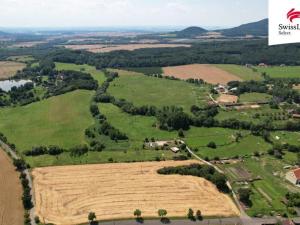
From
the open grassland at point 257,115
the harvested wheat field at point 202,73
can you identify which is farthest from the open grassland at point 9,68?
the open grassland at point 257,115

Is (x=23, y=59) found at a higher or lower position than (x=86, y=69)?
higher

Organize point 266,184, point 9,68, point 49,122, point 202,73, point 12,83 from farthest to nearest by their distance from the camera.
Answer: point 9,68 → point 202,73 → point 12,83 → point 49,122 → point 266,184

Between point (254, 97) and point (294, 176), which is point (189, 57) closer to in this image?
point (254, 97)

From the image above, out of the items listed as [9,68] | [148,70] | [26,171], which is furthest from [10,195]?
[9,68]

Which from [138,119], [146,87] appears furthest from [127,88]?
[138,119]

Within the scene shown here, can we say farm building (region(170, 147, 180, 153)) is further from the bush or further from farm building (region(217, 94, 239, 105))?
farm building (region(217, 94, 239, 105))

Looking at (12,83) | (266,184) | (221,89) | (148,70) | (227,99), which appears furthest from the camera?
(148,70)

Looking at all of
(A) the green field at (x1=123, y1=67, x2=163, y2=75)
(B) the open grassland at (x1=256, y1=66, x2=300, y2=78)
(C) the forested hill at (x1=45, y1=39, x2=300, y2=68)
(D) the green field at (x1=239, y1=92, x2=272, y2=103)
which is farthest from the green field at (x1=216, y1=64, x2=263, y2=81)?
(A) the green field at (x1=123, y1=67, x2=163, y2=75)
